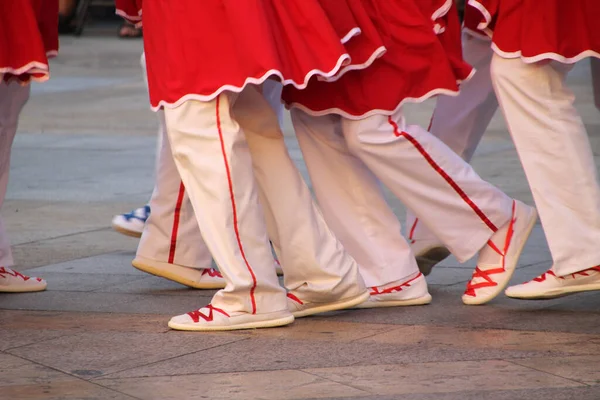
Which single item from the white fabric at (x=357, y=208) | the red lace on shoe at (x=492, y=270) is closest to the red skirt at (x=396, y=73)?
the white fabric at (x=357, y=208)

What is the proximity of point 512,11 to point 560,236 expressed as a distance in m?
0.72

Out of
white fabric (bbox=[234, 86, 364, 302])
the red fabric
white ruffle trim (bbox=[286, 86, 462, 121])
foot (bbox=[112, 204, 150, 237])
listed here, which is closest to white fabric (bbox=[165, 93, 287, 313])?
white fabric (bbox=[234, 86, 364, 302])

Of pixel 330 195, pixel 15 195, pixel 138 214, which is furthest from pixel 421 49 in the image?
pixel 15 195

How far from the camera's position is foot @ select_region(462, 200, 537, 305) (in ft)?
13.5

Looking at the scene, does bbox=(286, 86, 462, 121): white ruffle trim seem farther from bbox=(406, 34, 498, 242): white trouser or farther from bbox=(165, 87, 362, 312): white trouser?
bbox=(406, 34, 498, 242): white trouser

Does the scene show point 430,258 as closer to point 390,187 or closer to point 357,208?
point 357,208

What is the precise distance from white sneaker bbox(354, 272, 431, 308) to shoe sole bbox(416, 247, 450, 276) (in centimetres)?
39

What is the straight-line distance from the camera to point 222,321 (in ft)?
12.5

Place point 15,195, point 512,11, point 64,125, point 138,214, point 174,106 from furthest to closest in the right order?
point 64,125 → point 15,195 → point 138,214 → point 512,11 → point 174,106

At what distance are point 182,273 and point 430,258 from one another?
897mm

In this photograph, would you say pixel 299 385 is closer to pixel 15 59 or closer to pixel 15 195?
pixel 15 59

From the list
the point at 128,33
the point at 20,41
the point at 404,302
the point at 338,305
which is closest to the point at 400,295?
the point at 404,302

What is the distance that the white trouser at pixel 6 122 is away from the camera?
4.41 metres

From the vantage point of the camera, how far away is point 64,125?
9867 mm
